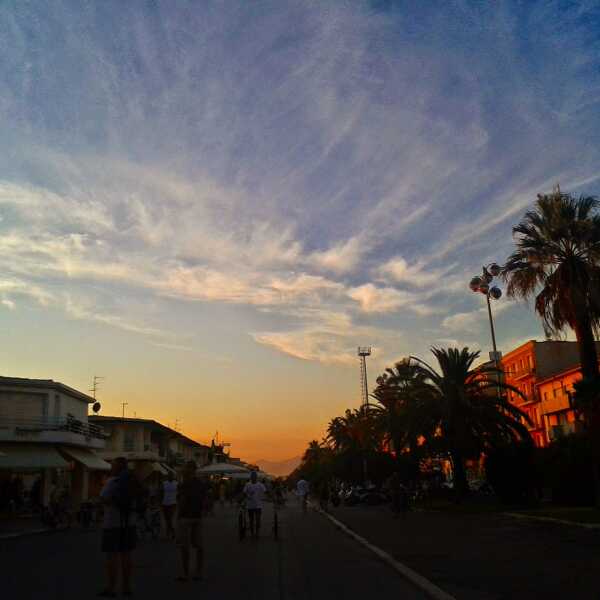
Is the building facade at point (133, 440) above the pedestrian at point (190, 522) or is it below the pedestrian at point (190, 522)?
above

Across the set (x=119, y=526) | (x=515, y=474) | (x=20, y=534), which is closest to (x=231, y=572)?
(x=119, y=526)

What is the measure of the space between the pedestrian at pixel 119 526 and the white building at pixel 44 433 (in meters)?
24.4

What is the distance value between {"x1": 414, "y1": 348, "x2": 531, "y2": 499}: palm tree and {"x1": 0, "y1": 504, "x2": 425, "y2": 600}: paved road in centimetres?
1542

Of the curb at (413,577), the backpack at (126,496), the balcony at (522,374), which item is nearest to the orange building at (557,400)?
the balcony at (522,374)

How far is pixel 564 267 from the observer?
25.1 m

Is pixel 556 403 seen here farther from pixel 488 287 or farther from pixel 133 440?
pixel 133 440

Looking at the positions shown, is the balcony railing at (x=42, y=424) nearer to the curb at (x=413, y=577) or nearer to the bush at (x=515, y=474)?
the bush at (x=515, y=474)

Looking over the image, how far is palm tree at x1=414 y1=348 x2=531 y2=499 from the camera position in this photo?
32031mm

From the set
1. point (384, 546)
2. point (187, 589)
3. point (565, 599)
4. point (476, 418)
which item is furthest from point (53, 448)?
point (565, 599)

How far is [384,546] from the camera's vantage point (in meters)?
15.2

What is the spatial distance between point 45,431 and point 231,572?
26.9 meters

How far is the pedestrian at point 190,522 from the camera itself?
1002 centimetres

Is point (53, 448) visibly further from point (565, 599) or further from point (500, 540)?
point (565, 599)

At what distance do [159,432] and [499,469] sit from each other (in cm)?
4745
